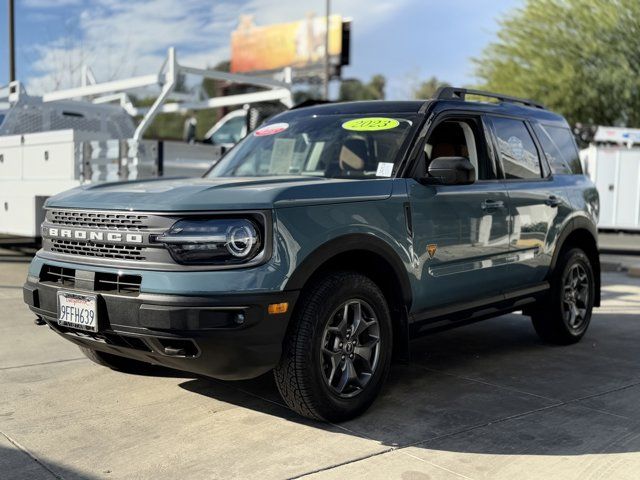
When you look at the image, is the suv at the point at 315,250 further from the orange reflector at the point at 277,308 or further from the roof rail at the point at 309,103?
the roof rail at the point at 309,103

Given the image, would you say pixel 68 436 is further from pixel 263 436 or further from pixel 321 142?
pixel 321 142

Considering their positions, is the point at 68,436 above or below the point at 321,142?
below

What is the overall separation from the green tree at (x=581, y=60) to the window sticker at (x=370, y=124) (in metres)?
22.8

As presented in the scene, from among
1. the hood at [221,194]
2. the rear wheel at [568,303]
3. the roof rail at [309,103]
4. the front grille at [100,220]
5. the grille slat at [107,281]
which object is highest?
the roof rail at [309,103]

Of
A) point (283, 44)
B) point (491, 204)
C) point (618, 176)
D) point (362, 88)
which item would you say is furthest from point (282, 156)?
point (362, 88)

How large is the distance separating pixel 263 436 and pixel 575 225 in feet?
11.4

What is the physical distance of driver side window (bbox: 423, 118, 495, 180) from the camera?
4.94 meters

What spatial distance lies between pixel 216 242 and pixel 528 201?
282 centimetres

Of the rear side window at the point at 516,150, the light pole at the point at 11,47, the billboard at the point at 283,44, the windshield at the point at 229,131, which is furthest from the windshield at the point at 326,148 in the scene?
the billboard at the point at 283,44

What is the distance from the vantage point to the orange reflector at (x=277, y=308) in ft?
11.4

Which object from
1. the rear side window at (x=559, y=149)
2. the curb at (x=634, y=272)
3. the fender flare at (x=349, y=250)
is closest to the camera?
the fender flare at (x=349, y=250)

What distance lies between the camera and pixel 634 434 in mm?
3891

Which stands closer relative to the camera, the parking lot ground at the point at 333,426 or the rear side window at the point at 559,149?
the parking lot ground at the point at 333,426

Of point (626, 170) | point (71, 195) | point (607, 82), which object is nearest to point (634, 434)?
point (71, 195)
